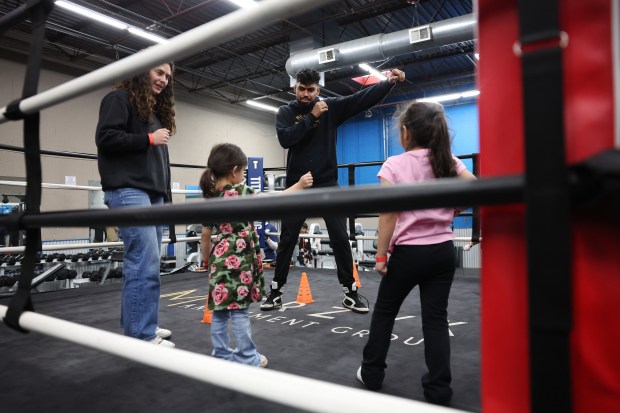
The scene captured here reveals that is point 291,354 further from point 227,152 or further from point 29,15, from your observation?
point 29,15

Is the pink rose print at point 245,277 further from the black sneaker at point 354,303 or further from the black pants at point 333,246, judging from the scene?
the black sneaker at point 354,303

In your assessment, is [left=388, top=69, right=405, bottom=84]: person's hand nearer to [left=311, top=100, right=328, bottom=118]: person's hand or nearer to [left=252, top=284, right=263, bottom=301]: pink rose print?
[left=311, top=100, right=328, bottom=118]: person's hand

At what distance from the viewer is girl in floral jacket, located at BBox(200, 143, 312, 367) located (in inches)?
58.6

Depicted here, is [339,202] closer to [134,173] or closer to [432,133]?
[432,133]

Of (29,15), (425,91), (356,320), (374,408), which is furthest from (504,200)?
(425,91)

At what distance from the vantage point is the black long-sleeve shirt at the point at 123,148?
1624mm

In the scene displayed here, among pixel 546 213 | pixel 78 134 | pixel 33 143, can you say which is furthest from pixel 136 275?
pixel 78 134

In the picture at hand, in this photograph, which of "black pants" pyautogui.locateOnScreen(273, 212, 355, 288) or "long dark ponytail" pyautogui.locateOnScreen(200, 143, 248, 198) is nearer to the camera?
"long dark ponytail" pyautogui.locateOnScreen(200, 143, 248, 198)

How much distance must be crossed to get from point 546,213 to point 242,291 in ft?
4.20

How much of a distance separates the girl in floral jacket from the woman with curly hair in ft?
1.03

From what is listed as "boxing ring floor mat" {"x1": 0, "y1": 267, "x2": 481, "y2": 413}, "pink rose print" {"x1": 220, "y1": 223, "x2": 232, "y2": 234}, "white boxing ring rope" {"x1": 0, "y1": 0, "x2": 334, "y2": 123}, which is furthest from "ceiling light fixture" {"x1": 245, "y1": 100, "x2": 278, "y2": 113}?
"white boxing ring rope" {"x1": 0, "y1": 0, "x2": 334, "y2": 123}

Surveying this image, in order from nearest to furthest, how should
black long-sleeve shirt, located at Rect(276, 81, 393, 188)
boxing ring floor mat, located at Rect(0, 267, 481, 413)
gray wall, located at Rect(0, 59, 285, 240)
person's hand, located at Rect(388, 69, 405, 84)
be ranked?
1. boxing ring floor mat, located at Rect(0, 267, 481, 413)
2. person's hand, located at Rect(388, 69, 405, 84)
3. black long-sleeve shirt, located at Rect(276, 81, 393, 188)
4. gray wall, located at Rect(0, 59, 285, 240)

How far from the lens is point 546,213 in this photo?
1.13ft

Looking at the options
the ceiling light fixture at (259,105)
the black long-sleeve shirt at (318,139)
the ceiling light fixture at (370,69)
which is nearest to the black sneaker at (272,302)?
the black long-sleeve shirt at (318,139)
